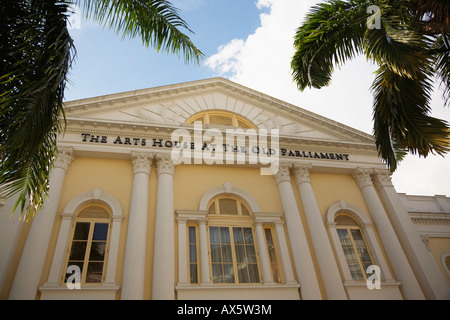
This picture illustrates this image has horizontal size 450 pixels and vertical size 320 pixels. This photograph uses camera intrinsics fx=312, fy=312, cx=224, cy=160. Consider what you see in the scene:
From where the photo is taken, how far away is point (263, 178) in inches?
507

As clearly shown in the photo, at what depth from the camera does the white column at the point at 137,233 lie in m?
8.88

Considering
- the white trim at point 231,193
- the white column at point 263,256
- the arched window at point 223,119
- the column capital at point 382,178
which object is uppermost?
the arched window at point 223,119

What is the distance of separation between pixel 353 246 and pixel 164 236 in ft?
23.7

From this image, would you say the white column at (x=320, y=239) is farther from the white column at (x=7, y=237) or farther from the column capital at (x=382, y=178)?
the white column at (x=7, y=237)

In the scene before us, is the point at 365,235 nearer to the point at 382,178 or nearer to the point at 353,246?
the point at 353,246

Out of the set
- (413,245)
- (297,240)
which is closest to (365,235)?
(413,245)

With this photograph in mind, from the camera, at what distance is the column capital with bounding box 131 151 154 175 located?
11305 mm

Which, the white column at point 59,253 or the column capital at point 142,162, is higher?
the column capital at point 142,162

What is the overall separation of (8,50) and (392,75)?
7311mm

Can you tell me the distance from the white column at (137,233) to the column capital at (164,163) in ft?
0.96

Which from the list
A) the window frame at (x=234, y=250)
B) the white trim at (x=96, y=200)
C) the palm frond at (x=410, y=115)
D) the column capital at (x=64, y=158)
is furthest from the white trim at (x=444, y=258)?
the column capital at (x=64, y=158)

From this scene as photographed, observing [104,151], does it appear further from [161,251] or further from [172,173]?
[161,251]

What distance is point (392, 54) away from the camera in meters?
5.98
